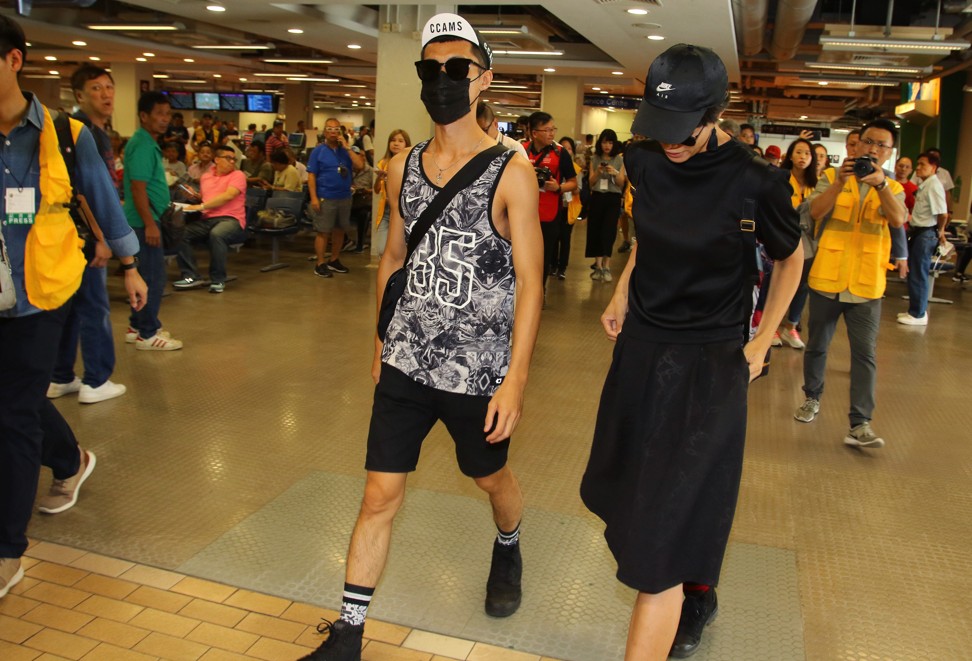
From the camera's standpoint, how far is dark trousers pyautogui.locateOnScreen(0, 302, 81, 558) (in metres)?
2.66

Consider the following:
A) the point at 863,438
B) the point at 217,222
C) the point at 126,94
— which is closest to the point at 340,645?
the point at 863,438

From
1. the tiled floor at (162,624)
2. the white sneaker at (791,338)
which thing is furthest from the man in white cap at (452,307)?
the white sneaker at (791,338)

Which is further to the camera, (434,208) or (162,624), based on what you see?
(162,624)

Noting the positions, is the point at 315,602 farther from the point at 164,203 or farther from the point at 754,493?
the point at 164,203

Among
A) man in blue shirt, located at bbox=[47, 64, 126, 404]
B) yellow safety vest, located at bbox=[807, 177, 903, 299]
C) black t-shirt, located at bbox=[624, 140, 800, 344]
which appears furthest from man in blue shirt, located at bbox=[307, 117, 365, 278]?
black t-shirt, located at bbox=[624, 140, 800, 344]

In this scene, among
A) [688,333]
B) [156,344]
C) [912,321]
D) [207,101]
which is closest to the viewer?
[688,333]

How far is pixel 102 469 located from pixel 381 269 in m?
1.97

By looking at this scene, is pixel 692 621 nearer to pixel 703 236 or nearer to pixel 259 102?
pixel 703 236

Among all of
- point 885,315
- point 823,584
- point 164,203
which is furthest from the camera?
point 885,315

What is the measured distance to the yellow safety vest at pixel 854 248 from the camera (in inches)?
175

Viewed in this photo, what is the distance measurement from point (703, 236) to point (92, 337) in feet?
12.0

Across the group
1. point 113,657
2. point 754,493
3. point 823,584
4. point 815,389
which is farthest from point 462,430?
point 815,389

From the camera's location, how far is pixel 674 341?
6.87 ft

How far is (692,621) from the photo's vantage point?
2.63m
